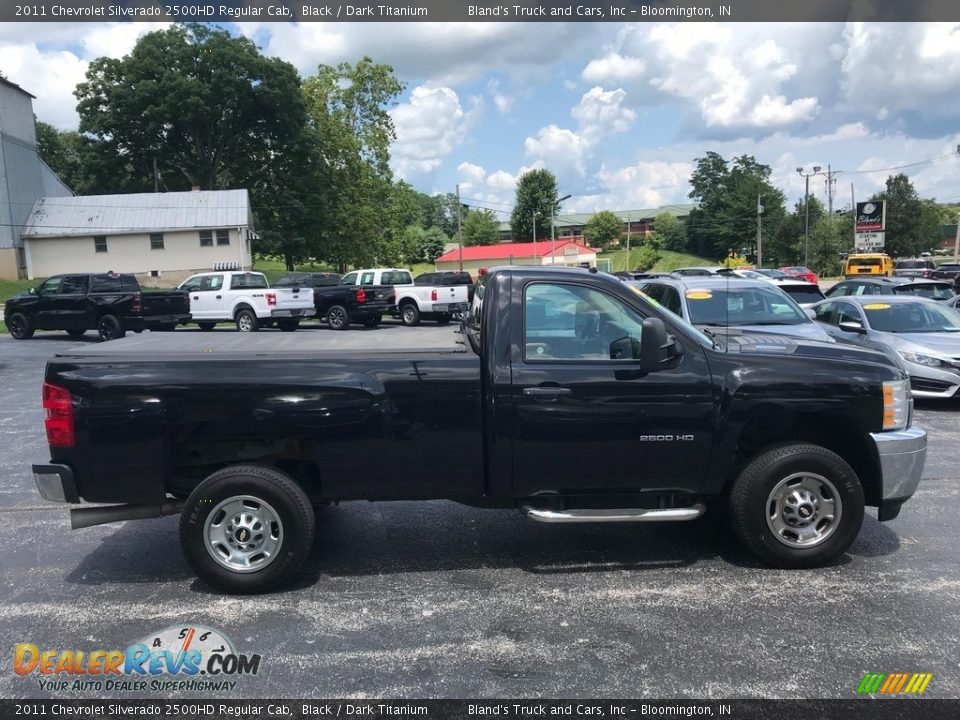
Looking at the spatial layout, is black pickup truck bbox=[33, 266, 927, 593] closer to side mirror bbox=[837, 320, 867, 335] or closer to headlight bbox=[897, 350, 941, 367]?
headlight bbox=[897, 350, 941, 367]

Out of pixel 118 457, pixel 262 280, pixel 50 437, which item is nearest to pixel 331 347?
pixel 118 457

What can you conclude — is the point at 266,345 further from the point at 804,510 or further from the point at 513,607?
the point at 804,510

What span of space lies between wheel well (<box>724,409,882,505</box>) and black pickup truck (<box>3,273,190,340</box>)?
1895cm

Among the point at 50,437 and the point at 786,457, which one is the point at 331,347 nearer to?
the point at 50,437

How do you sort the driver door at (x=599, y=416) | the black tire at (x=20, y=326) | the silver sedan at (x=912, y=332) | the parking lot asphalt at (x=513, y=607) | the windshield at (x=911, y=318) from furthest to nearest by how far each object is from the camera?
the black tire at (x=20, y=326) < the windshield at (x=911, y=318) < the silver sedan at (x=912, y=332) < the driver door at (x=599, y=416) < the parking lot asphalt at (x=513, y=607)

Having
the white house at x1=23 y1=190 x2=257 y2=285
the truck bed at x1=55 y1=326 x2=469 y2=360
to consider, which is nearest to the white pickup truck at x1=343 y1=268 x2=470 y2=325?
the truck bed at x1=55 y1=326 x2=469 y2=360

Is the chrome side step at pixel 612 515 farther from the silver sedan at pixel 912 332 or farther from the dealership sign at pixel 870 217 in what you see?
the dealership sign at pixel 870 217

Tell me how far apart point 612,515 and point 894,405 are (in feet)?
6.34

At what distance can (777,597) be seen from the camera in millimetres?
4422

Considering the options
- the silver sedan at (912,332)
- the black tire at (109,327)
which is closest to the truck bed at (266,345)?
the silver sedan at (912,332)

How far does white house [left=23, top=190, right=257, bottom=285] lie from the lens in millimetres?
44000

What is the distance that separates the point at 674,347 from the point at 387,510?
283 centimetres

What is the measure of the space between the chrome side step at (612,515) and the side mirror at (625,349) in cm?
95

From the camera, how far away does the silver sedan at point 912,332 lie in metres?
9.73
